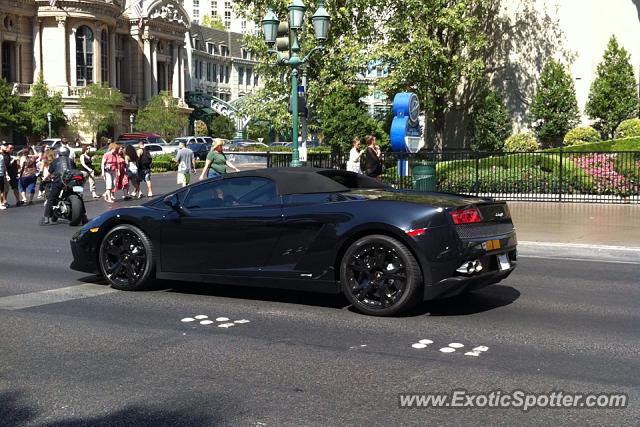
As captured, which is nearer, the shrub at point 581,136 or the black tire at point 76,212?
the black tire at point 76,212

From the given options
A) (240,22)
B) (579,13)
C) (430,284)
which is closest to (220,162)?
(430,284)

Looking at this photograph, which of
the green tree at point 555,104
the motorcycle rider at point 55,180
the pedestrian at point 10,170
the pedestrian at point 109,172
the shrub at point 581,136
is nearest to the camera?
the motorcycle rider at point 55,180

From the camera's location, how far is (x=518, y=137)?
32.2 meters

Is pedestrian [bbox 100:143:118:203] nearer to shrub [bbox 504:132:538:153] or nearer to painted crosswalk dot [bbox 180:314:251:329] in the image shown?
shrub [bbox 504:132:538:153]

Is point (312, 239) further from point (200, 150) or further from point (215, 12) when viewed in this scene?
point (215, 12)

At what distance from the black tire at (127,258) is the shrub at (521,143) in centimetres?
2391

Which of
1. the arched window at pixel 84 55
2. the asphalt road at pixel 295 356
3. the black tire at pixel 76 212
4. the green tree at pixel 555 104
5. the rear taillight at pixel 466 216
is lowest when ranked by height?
the asphalt road at pixel 295 356

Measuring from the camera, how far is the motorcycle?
18078 mm

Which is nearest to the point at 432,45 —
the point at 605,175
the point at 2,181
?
the point at 605,175

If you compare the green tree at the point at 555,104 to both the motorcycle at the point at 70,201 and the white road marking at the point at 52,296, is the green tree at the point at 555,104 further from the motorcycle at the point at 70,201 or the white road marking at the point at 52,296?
the white road marking at the point at 52,296

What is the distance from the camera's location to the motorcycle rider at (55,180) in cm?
1820

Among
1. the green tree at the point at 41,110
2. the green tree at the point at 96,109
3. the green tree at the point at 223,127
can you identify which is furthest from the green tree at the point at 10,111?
the green tree at the point at 223,127

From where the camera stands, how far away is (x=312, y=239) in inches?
327

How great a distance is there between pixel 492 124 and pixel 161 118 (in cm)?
5040
